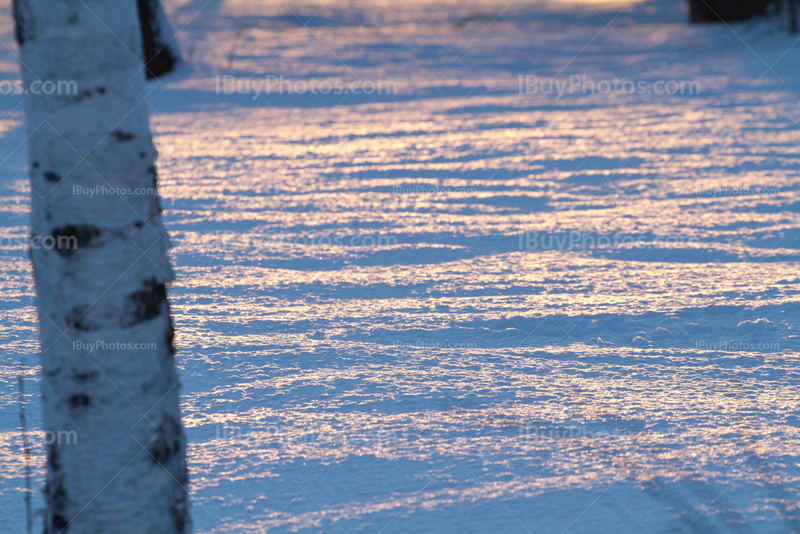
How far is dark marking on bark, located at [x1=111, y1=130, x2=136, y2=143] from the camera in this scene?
4.56ft

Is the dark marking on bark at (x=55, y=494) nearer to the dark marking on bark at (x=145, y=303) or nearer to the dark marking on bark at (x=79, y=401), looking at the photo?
the dark marking on bark at (x=79, y=401)

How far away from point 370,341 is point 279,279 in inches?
32.5

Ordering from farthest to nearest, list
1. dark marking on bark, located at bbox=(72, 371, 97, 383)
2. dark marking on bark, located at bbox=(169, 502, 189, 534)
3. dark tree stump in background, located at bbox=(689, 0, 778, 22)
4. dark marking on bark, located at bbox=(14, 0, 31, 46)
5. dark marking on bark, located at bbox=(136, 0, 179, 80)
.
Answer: dark tree stump in background, located at bbox=(689, 0, 778, 22)
dark marking on bark, located at bbox=(136, 0, 179, 80)
dark marking on bark, located at bbox=(169, 502, 189, 534)
dark marking on bark, located at bbox=(72, 371, 97, 383)
dark marking on bark, located at bbox=(14, 0, 31, 46)

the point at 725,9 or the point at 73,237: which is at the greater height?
the point at 725,9

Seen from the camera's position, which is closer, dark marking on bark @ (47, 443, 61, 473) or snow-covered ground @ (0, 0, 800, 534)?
dark marking on bark @ (47, 443, 61, 473)

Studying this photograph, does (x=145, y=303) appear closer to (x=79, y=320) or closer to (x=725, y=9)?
(x=79, y=320)

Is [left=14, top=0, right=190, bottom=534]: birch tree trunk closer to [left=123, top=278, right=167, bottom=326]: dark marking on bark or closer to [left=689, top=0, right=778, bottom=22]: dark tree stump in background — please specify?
[left=123, top=278, right=167, bottom=326]: dark marking on bark

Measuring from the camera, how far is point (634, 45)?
9.52 m

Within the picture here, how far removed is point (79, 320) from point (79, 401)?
0.53 feet

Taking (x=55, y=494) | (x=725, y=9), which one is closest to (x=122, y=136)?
(x=55, y=494)

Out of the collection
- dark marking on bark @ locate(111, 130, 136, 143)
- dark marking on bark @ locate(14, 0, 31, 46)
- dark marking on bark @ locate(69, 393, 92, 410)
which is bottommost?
dark marking on bark @ locate(69, 393, 92, 410)

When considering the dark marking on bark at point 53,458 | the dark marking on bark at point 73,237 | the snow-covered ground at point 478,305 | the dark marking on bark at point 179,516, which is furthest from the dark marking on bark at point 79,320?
the snow-covered ground at point 478,305

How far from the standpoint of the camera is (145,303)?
146 centimetres

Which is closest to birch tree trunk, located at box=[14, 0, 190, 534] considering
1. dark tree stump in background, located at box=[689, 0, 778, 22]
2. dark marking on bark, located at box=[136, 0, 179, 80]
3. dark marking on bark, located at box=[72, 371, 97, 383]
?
dark marking on bark, located at box=[72, 371, 97, 383]
